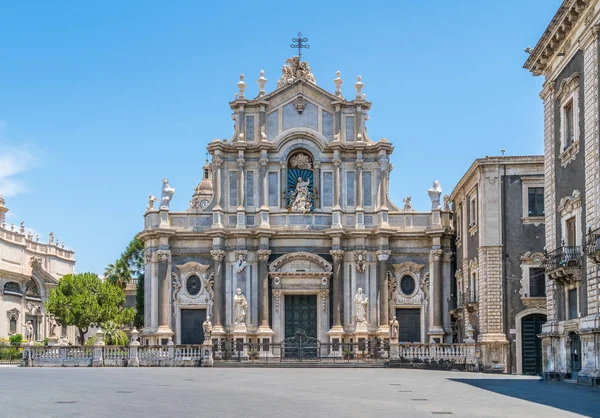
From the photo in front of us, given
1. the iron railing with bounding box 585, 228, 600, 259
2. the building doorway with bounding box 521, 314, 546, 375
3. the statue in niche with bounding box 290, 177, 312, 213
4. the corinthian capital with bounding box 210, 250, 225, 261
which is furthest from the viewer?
the statue in niche with bounding box 290, 177, 312, 213

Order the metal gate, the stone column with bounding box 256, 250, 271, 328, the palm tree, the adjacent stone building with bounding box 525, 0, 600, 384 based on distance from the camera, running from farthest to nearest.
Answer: the palm tree
the stone column with bounding box 256, 250, 271, 328
the metal gate
the adjacent stone building with bounding box 525, 0, 600, 384

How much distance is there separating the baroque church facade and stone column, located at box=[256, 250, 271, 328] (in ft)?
0.19

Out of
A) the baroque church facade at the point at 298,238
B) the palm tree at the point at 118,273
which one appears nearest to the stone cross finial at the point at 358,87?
the baroque church facade at the point at 298,238

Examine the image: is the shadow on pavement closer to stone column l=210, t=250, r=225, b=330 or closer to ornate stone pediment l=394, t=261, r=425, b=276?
ornate stone pediment l=394, t=261, r=425, b=276

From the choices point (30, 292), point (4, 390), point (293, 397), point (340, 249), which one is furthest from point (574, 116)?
point (30, 292)

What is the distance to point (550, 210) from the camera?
1280 inches

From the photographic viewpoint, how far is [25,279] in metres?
83.6

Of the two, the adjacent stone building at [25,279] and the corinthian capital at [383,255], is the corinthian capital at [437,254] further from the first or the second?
the adjacent stone building at [25,279]

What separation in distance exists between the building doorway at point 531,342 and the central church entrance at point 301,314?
1449 cm

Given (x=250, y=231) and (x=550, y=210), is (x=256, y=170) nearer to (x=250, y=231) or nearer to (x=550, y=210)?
(x=250, y=231)

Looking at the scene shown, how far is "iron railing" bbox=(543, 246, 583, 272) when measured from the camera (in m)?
28.9

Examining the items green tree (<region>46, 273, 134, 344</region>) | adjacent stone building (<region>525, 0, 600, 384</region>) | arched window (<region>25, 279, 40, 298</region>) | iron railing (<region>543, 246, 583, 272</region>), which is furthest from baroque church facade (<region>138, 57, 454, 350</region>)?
arched window (<region>25, 279, 40, 298</region>)

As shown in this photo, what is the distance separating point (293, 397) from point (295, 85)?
34738 mm

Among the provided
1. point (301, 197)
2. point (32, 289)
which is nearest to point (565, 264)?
point (301, 197)
